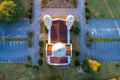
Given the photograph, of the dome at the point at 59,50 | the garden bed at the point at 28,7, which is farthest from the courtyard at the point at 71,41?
the dome at the point at 59,50

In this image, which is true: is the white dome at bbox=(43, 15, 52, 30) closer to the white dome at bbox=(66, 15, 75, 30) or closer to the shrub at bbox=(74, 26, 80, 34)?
the white dome at bbox=(66, 15, 75, 30)

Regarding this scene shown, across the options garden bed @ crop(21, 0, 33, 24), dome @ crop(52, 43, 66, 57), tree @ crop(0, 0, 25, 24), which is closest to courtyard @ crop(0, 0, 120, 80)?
garden bed @ crop(21, 0, 33, 24)

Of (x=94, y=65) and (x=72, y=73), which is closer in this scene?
(x=94, y=65)

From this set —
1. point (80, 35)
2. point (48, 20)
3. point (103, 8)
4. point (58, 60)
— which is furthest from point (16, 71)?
point (103, 8)

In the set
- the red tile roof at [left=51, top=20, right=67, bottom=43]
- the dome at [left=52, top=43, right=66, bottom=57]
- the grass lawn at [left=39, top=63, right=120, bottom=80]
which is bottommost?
the grass lawn at [left=39, top=63, right=120, bottom=80]

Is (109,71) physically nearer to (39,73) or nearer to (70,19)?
(70,19)

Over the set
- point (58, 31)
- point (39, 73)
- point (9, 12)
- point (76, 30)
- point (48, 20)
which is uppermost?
point (9, 12)
